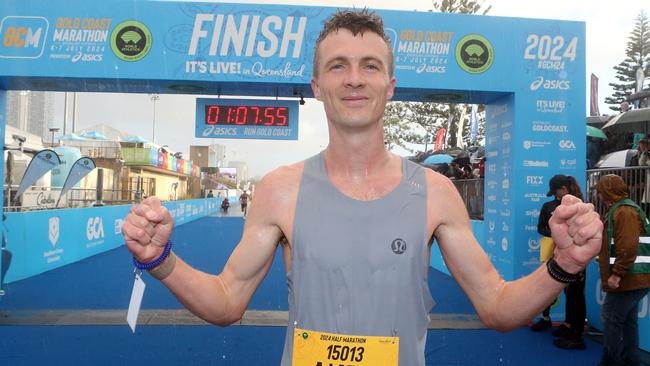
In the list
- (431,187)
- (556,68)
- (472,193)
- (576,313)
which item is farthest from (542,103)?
(431,187)

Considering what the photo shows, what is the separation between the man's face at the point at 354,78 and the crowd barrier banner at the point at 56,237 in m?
7.99

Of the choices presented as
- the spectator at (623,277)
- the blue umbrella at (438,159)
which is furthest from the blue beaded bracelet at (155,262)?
the blue umbrella at (438,159)

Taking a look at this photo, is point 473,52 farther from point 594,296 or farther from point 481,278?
point 481,278

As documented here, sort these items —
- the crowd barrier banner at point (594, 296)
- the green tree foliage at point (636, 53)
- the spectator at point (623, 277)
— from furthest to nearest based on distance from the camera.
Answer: the green tree foliage at point (636, 53)
the crowd barrier banner at point (594, 296)
the spectator at point (623, 277)

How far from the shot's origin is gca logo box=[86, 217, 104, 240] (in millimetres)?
12836

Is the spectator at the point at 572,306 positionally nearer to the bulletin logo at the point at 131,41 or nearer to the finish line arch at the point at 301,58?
the finish line arch at the point at 301,58

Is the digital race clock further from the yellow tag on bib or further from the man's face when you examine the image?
the yellow tag on bib

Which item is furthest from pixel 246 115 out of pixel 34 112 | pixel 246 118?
pixel 34 112

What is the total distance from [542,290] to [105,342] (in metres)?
5.43

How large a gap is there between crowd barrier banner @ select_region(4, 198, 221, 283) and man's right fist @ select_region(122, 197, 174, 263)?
7945 millimetres

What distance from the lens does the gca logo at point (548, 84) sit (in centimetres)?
727

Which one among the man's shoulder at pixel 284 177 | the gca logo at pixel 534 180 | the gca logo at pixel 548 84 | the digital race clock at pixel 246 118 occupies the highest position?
Answer: the gca logo at pixel 548 84

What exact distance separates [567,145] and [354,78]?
6.56 metres

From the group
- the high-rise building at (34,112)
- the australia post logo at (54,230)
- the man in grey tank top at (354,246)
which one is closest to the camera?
the man in grey tank top at (354,246)
